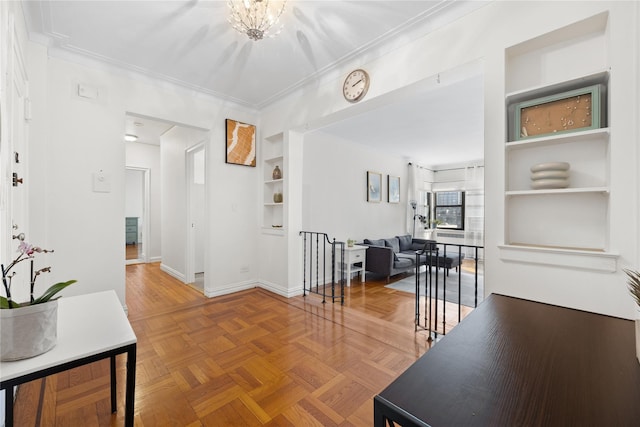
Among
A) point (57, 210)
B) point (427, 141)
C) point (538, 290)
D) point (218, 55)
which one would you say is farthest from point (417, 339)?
point (427, 141)

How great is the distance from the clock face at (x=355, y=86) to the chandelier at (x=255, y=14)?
0.99 meters

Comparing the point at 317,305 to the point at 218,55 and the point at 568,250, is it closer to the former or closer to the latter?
the point at 568,250

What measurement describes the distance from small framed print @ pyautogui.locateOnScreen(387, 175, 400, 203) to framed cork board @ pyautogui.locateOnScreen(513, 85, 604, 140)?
4612 mm

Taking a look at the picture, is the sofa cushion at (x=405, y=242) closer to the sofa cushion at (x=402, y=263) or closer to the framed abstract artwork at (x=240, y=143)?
the sofa cushion at (x=402, y=263)

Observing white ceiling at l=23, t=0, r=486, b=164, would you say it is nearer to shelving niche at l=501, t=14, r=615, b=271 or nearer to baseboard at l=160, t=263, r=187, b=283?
shelving niche at l=501, t=14, r=615, b=271

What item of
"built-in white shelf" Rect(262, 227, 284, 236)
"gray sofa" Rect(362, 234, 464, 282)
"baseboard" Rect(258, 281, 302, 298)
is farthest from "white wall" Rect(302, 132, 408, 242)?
"baseboard" Rect(258, 281, 302, 298)

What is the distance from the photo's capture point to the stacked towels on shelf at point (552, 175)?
1.63m

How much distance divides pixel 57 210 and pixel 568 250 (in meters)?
4.15

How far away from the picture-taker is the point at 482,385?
0.69 metres

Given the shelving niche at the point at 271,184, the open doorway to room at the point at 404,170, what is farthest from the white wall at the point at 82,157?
the open doorway to room at the point at 404,170

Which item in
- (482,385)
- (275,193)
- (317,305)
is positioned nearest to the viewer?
(482,385)

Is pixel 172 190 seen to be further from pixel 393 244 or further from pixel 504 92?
pixel 504 92

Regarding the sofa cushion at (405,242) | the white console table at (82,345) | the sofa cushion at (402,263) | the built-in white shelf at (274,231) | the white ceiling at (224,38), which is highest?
the white ceiling at (224,38)

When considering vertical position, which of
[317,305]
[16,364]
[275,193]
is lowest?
[317,305]
